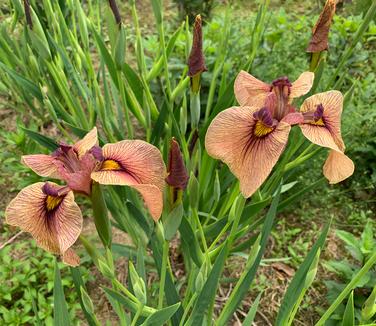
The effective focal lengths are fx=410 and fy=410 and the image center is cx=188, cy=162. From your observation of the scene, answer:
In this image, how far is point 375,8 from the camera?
0.92 meters

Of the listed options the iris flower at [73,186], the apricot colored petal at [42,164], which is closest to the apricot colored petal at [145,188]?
the iris flower at [73,186]

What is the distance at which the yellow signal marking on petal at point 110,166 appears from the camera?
27.2 inches

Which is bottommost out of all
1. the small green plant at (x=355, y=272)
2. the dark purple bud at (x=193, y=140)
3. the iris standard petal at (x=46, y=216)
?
the small green plant at (x=355, y=272)

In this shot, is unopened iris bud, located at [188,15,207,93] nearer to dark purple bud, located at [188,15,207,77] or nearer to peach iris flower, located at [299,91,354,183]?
dark purple bud, located at [188,15,207,77]

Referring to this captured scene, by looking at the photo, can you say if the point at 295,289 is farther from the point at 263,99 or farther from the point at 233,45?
the point at 233,45

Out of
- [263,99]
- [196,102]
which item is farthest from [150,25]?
[263,99]

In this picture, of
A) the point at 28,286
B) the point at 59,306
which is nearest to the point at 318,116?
the point at 59,306

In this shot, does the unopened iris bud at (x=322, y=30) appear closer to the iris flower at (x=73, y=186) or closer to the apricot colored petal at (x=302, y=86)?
the apricot colored petal at (x=302, y=86)

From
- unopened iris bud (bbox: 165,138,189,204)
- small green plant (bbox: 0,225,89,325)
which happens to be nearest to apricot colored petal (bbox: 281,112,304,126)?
unopened iris bud (bbox: 165,138,189,204)

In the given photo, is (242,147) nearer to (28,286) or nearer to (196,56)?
(196,56)

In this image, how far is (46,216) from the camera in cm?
67

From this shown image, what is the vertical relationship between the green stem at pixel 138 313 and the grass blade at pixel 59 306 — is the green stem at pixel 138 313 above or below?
above

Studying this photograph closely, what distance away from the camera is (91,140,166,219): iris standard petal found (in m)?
0.63

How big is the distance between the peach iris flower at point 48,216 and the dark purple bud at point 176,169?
0.51 ft
